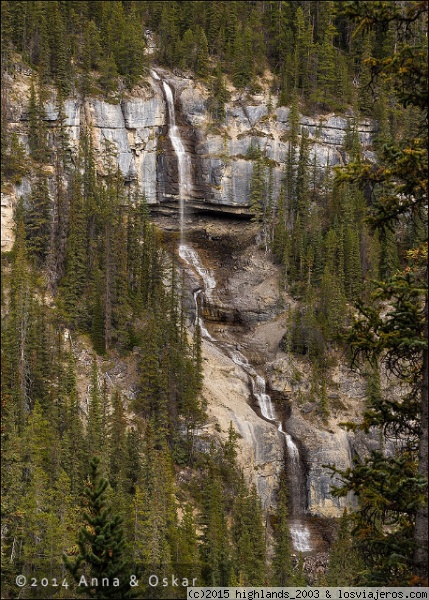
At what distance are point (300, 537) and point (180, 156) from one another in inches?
2008

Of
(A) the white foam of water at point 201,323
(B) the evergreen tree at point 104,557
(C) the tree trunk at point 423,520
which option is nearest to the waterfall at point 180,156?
(A) the white foam of water at point 201,323

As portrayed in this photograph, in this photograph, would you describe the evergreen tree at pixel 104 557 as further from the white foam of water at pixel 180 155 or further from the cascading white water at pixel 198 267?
the white foam of water at pixel 180 155

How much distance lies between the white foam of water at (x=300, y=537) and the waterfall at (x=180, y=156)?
132 feet

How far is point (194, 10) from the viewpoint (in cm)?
10981

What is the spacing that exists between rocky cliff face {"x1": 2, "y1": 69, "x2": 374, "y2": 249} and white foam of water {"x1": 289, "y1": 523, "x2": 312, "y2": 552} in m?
43.3

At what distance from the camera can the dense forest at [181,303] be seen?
47.7 feet

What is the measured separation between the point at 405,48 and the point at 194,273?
73.3 metres

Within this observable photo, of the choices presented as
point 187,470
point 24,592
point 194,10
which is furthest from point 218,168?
point 24,592

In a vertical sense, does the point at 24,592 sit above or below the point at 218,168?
below

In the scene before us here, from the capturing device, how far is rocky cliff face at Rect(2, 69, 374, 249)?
A: 9375cm

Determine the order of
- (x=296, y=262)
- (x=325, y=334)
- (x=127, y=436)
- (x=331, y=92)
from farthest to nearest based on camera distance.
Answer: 1. (x=331, y=92)
2. (x=296, y=262)
3. (x=325, y=334)
4. (x=127, y=436)

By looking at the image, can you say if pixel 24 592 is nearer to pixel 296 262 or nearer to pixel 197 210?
pixel 296 262

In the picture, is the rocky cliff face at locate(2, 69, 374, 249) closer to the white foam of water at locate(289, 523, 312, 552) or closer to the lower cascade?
the lower cascade

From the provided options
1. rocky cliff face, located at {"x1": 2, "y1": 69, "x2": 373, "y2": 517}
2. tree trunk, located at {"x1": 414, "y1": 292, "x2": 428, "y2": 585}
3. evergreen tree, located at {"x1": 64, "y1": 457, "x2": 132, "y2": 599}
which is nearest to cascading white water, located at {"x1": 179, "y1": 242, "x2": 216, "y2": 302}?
rocky cliff face, located at {"x1": 2, "y1": 69, "x2": 373, "y2": 517}
